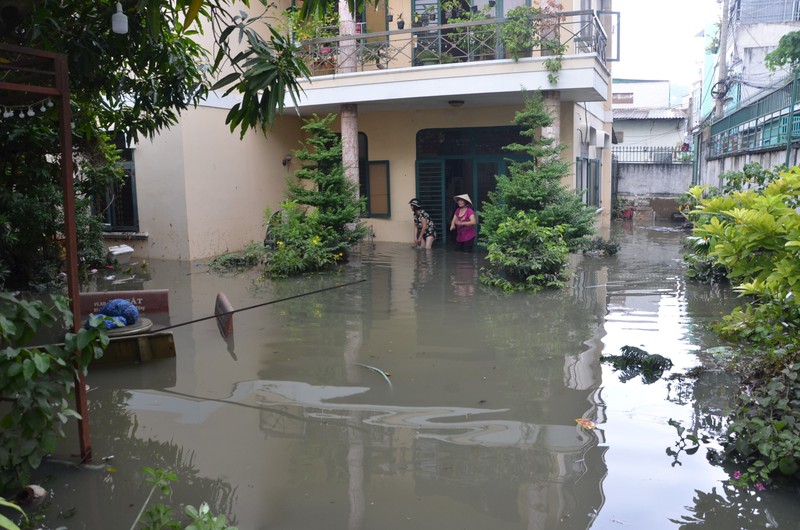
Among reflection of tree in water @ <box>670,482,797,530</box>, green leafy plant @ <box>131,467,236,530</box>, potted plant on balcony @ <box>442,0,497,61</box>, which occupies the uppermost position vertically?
potted plant on balcony @ <box>442,0,497,61</box>

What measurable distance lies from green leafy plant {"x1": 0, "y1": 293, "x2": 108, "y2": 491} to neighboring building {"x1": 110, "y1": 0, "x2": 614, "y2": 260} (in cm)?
972

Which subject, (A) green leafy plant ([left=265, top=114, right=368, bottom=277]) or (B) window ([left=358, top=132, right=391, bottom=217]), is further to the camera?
(B) window ([left=358, top=132, right=391, bottom=217])

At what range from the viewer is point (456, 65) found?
488 inches

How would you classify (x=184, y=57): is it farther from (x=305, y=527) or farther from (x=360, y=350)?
(x=305, y=527)

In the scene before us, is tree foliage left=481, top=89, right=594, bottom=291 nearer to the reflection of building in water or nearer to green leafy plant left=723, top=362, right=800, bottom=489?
the reflection of building in water

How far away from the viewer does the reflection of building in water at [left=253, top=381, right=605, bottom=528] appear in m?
3.96

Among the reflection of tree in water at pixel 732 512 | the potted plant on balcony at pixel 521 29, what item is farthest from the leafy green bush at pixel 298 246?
the reflection of tree in water at pixel 732 512

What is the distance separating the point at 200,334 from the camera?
783cm

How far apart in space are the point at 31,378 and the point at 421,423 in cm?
270

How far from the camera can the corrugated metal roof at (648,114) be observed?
32562 mm

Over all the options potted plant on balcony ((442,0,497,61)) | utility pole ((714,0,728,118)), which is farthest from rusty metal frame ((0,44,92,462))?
utility pole ((714,0,728,118))

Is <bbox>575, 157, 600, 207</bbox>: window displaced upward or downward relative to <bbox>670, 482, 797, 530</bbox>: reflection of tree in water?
upward

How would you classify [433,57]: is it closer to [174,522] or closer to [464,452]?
[464,452]

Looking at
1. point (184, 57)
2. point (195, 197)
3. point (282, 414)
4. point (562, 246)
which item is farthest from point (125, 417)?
point (195, 197)
